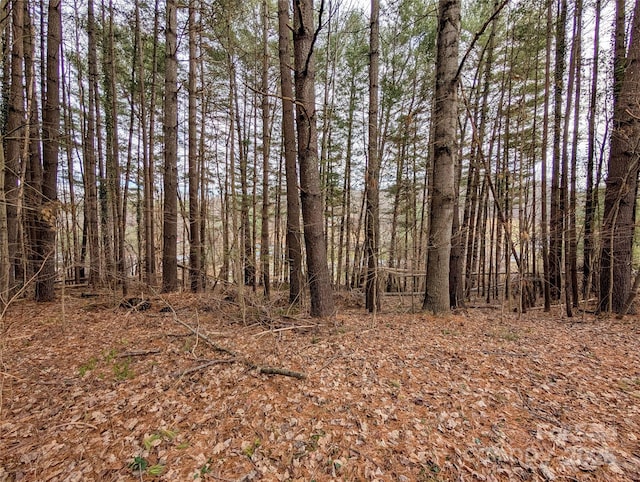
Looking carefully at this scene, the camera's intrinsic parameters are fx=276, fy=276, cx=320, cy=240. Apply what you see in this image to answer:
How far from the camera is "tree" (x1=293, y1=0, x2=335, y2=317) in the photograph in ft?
13.5

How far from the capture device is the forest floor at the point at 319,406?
1909 millimetres

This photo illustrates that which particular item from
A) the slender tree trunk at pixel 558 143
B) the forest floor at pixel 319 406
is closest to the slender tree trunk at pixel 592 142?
the slender tree trunk at pixel 558 143

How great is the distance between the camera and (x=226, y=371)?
3.04 metres

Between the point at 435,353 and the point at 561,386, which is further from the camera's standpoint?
the point at 435,353

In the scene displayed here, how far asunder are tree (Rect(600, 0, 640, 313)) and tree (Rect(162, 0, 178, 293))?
30.1 feet

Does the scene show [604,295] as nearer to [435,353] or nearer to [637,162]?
[637,162]

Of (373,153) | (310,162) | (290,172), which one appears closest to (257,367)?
(310,162)

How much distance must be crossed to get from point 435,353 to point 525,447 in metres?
1.54

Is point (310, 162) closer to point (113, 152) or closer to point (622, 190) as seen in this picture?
point (622, 190)

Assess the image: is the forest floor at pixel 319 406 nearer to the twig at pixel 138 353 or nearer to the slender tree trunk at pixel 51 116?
the twig at pixel 138 353

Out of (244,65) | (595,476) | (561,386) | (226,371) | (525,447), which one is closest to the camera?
(595,476)

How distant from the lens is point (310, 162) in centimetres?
432

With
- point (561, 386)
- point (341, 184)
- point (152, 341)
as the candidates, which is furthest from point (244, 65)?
point (561, 386)

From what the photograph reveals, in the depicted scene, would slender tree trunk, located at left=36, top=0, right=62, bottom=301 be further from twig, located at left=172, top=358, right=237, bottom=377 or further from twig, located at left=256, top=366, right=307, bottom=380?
twig, located at left=256, top=366, right=307, bottom=380
